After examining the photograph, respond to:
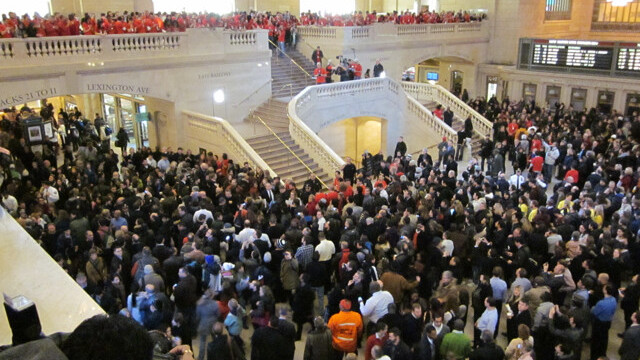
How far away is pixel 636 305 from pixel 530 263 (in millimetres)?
1654

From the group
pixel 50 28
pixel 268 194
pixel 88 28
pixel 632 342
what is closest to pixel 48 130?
pixel 50 28

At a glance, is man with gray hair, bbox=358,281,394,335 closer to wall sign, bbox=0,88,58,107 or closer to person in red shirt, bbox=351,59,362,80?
wall sign, bbox=0,88,58,107

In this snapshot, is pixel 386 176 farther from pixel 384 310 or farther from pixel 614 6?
pixel 614 6

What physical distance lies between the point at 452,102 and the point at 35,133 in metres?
17.6

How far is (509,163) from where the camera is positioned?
66.2ft

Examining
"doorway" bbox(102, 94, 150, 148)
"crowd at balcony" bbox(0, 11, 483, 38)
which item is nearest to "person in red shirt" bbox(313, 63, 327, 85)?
"crowd at balcony" bbox(0, 11, 483, 38)

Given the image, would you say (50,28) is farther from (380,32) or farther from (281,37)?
(380,32)

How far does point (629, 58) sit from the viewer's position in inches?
939

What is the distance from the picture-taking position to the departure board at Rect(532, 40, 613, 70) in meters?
24.7

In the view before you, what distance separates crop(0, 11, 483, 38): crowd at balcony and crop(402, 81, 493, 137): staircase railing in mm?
3748

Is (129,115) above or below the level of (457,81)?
below

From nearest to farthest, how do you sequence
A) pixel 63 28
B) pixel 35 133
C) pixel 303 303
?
pixel 303 303 < pixel 35 133 < pixel 63 28

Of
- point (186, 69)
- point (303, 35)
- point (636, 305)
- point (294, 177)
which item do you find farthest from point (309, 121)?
point (636, 305)

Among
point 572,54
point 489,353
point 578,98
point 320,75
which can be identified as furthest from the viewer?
point 578,98
